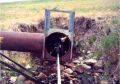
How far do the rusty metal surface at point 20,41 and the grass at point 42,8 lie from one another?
3.42 feet

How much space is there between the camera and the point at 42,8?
802cm

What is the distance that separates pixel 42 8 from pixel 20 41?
245 centimetres

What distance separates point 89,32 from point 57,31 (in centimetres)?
103

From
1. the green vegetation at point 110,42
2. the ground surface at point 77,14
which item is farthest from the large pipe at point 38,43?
the green vegetation at point 110,42

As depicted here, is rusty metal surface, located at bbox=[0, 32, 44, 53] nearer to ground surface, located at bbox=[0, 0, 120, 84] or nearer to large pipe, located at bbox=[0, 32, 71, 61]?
large pipe, located at bbox=[0, 32, 71, 61]

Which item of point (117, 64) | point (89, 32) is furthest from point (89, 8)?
point (117, 64)

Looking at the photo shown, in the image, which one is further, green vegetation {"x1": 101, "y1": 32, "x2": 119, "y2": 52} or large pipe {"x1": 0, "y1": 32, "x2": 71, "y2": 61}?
green vegetation {"x1": 101, "y1": 32, "x2": 119, "y2": 52}

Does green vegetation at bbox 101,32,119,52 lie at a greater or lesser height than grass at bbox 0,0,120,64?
lesser

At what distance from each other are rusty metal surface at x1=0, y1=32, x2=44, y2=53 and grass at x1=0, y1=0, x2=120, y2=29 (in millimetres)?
1044

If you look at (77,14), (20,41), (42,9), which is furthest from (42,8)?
(20,41)

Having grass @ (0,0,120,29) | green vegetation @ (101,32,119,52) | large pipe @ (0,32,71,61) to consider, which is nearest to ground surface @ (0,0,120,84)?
grass @ (0,0,120,29)

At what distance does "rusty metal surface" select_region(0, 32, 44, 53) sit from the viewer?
18.5ft

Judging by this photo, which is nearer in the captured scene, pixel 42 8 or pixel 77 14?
pixel 77 14

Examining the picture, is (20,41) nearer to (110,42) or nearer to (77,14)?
(110,42)
